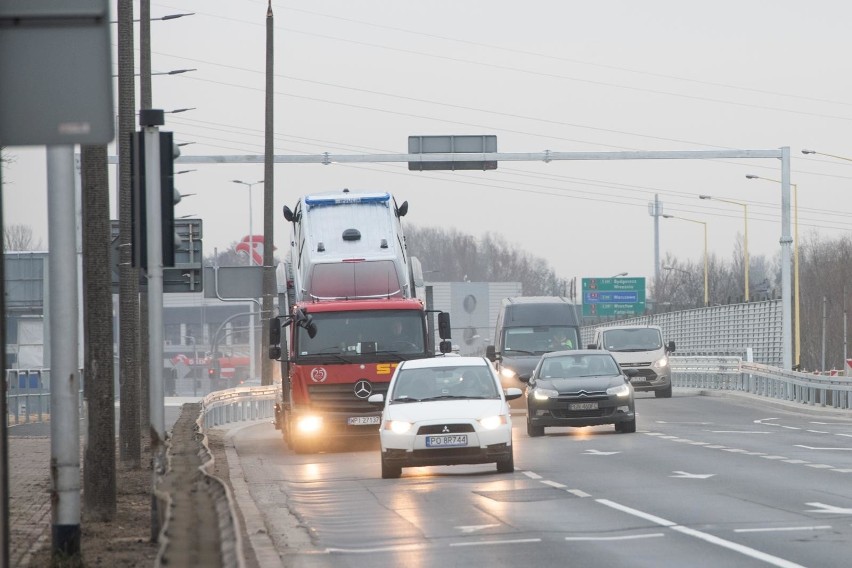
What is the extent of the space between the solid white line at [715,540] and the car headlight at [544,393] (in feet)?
44.6

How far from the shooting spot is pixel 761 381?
161ft

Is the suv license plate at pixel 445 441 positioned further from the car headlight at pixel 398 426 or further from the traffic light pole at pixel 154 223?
the traffic light pole at pixel 154 223

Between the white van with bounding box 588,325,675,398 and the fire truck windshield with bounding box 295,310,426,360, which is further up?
the fire truck windshield with bounding box 295,310,426,360

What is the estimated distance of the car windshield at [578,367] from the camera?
31641mm

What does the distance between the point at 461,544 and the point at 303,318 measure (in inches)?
625

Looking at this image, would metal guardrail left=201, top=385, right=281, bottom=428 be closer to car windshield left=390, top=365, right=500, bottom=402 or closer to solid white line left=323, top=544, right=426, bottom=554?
car windshield left=390, top=365, right=500, bottom=402

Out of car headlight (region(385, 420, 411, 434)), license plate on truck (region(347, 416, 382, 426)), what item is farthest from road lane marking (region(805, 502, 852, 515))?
license plate on truck (region(347, 416, 382, 426))

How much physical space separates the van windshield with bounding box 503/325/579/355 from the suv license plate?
71.8 ft

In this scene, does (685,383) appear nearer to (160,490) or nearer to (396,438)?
(396,438)

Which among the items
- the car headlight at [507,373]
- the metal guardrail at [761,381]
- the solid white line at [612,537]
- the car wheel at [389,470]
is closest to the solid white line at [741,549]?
the solid white line at [612,537]

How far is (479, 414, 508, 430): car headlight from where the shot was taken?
2217cm

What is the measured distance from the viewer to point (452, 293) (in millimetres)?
125312

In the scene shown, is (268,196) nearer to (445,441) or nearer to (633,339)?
(633,339)

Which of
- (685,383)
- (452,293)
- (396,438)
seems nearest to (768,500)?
(396,438)
